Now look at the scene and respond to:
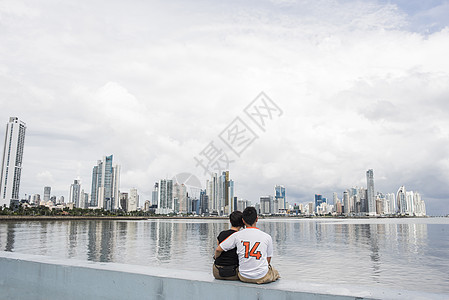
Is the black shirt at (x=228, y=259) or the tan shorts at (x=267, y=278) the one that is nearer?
the tan shorts at (x=267, y=278)

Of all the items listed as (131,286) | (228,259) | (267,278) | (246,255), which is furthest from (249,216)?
(131,286)

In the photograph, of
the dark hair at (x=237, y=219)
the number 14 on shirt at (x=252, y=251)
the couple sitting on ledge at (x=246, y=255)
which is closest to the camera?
the couple sitting on ledge at (x=246, y=255)

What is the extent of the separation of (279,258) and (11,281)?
28507 mm

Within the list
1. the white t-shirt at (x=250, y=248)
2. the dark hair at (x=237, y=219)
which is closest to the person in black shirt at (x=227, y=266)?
the white t-shirt at (x=250, y=248)

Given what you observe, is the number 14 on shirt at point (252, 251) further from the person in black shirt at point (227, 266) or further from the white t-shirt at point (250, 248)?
the person in black shirt at point (227, 266)

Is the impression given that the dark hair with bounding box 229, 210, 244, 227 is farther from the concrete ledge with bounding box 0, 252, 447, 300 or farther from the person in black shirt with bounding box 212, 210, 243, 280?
the concrete ledge with bounding box 0, 252, 447, 300

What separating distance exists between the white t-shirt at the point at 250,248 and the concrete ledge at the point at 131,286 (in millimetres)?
561

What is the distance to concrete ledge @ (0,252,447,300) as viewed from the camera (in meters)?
4.01

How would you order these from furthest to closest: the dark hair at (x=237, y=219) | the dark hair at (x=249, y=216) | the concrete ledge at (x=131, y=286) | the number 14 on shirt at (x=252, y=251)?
the dark hair at (x=237, y=219) → the dark hair at (x=249, y=216) → the number 14 on shirt at (x=252, y=251) → the concrete ledge at (x=131, y=286)

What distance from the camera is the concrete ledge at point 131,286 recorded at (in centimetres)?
401

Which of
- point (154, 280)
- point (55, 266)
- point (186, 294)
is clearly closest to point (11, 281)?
point (55, 266)

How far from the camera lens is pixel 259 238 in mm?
5328

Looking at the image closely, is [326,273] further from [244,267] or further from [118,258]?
[244,267]

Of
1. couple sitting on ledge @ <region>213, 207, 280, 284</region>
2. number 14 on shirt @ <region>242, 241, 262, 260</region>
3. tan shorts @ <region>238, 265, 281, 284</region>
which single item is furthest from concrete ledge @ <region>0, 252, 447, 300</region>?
number 14 on shirt @ <region>242, 241, 262, 260</region>
